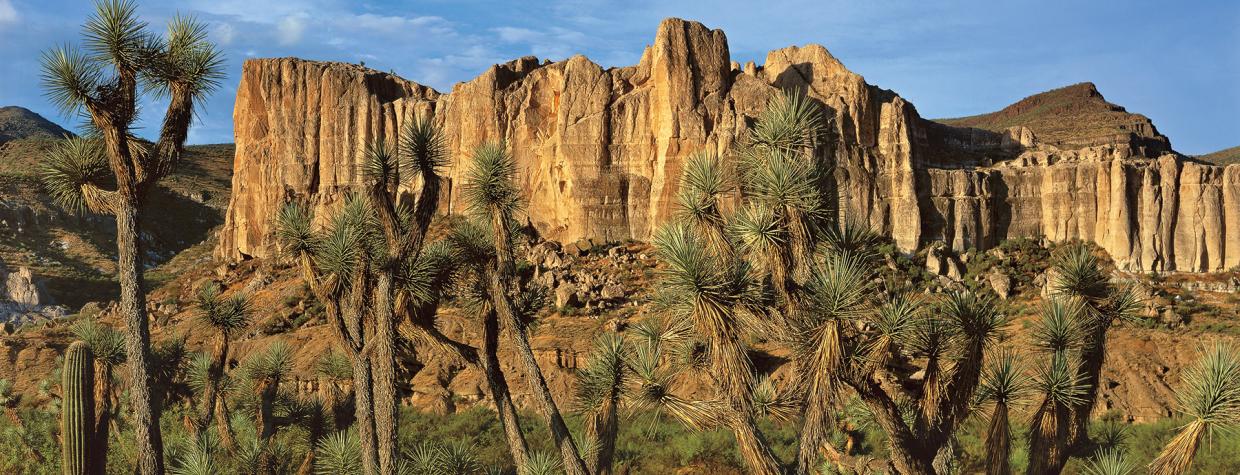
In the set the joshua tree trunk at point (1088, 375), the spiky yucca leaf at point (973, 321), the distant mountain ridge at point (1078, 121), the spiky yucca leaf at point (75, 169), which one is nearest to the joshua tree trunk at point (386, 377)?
the spiky yucca leaf at point (75, 169)

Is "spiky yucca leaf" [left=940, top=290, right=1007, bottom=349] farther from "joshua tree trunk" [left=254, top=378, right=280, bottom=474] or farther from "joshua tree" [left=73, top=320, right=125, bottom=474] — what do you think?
"joshua tree" [left=73, top=320, right=125, bottom=474]

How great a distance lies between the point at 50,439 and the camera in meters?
25.7

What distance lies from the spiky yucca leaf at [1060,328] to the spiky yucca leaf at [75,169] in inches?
465

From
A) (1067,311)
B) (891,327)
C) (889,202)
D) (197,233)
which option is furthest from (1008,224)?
(197,233)

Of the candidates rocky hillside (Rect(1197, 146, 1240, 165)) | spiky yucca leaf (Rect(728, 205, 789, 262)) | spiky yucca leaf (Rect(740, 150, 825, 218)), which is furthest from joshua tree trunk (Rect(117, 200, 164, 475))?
rocky hillside (Rect(1197, 146, 1240, 165))

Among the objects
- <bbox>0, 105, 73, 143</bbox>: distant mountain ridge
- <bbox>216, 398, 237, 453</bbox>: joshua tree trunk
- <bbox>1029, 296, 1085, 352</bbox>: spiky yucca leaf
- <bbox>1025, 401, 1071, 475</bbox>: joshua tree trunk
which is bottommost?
<bbox>216, 398, 237, 453</bbox>: joshua tree trunk

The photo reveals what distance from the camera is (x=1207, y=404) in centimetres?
1012

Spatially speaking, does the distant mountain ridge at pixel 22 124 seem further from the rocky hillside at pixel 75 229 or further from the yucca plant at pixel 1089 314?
the yucca plant at pixel 1089 314

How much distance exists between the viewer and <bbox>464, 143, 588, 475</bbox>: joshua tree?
43.1 feet

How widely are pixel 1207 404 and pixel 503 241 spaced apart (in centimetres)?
836

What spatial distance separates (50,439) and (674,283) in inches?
879

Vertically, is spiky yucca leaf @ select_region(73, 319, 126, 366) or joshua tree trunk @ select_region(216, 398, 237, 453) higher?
spiky yucca leaf @ select_region(73, 319, 126, 366)

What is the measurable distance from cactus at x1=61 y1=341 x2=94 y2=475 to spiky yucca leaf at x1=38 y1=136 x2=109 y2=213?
2.90 metres

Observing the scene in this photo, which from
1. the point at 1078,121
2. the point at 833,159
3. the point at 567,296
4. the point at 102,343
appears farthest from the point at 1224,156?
the point at 102,343
